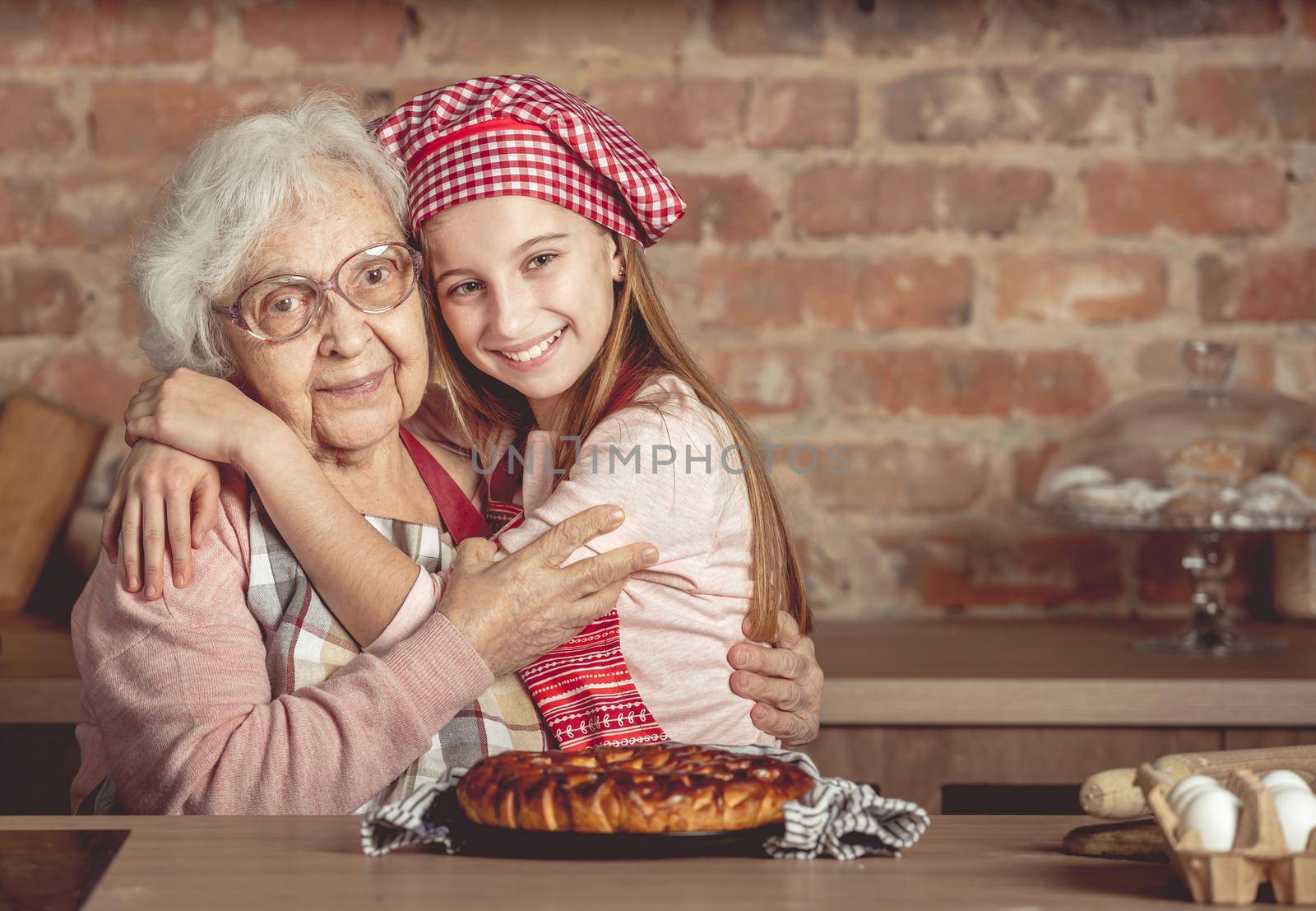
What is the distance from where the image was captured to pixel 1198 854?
31.8 inches

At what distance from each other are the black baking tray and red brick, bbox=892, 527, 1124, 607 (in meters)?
1.51

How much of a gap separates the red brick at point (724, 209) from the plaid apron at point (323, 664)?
1.03 m

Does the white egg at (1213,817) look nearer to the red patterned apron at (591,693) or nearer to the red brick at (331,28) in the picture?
the red patterned apron at (591,693)

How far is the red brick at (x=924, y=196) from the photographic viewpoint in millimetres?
2334

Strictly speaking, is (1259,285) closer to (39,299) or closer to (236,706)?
(236,706)

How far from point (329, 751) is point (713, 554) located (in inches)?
19.6

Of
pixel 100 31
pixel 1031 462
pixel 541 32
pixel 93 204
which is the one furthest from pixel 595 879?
pixel 100 31

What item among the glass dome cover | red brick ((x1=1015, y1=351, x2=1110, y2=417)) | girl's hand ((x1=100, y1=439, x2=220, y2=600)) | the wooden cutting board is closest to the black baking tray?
the wooden cutting board

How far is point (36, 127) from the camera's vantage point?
2357 mm

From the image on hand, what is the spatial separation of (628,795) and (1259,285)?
6.08ft

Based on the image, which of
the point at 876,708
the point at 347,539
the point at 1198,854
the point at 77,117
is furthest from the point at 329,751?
the point at 77,117

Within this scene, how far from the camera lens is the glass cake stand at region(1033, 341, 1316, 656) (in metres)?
1.99

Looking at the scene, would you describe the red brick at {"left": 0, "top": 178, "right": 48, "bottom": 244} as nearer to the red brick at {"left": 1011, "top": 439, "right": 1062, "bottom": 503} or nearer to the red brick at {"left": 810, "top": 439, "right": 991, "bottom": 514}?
the red brick at {"left": 810, "top": 439, "right": 991, "bottom": 514}

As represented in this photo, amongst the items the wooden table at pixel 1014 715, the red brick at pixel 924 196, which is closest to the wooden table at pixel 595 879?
the wooden table at pixel 1014 715
